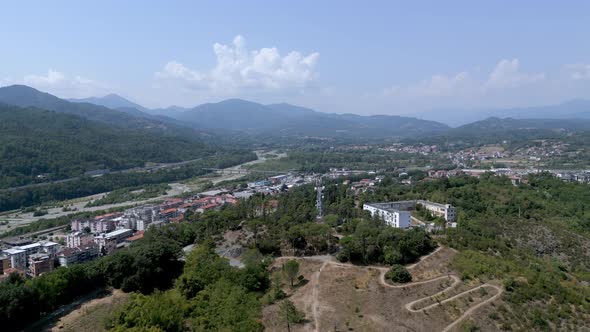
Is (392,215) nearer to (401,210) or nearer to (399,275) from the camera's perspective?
(401,210)

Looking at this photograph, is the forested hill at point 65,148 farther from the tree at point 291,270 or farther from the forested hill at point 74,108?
the tree at point 291,270

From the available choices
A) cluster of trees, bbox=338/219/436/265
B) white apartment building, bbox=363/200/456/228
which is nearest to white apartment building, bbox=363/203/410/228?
white apartment building, bbox=363/200/456/228

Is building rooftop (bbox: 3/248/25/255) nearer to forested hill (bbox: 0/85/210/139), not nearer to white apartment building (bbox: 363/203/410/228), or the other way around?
white apartment building (bbox: 363/203/410/228)

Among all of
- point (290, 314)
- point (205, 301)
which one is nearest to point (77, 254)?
point (205, 301)

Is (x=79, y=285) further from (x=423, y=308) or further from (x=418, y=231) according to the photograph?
(x=418, y=231)

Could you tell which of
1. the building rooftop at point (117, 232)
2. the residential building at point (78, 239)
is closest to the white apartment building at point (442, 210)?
the building rooftop at point (117, 232)
